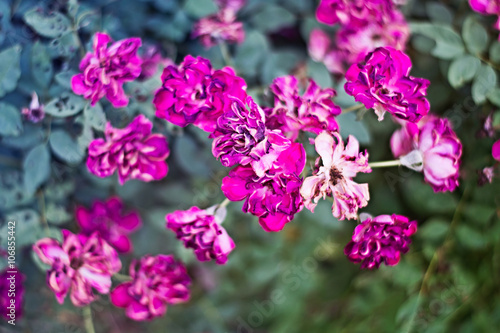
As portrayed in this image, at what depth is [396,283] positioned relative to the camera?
0.92m

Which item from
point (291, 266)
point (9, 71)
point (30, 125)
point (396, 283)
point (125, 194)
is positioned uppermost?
point (9, 71)

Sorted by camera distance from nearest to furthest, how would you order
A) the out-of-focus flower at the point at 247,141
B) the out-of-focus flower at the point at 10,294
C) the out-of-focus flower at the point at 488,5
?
the out-of-focus flower at the point at 247,141, the out-of-focus flower at the point at 488,5, the out-of-focus flower at the point at 10,294

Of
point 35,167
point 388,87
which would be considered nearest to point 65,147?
point 35,167

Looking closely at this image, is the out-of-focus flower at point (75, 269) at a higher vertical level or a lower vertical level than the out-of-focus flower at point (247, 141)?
lower

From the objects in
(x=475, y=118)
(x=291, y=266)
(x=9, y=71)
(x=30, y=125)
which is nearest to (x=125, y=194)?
(x=30, y=125)

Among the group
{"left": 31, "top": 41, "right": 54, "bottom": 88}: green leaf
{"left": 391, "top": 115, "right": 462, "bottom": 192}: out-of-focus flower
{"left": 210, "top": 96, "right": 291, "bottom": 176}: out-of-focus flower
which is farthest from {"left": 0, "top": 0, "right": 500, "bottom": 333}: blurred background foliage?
{"left": 210, "top": 96, "right": 291, "bottom": 176}: out-of-focus flower

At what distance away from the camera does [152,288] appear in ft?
2.32

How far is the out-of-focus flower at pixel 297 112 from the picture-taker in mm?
570

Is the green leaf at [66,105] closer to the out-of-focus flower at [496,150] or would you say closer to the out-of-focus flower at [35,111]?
the out-of-focus flower at [35,111]

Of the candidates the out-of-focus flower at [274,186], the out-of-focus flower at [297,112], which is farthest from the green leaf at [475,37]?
the out-of-focus flower at [274,186]

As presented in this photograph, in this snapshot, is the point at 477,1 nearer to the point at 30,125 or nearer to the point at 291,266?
the point at 291,266

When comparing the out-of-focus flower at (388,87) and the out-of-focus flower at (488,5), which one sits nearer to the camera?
the out-of-focus flower at (388,87)

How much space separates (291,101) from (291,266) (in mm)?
601

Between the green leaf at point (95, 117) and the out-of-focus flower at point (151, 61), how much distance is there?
0.54ft
